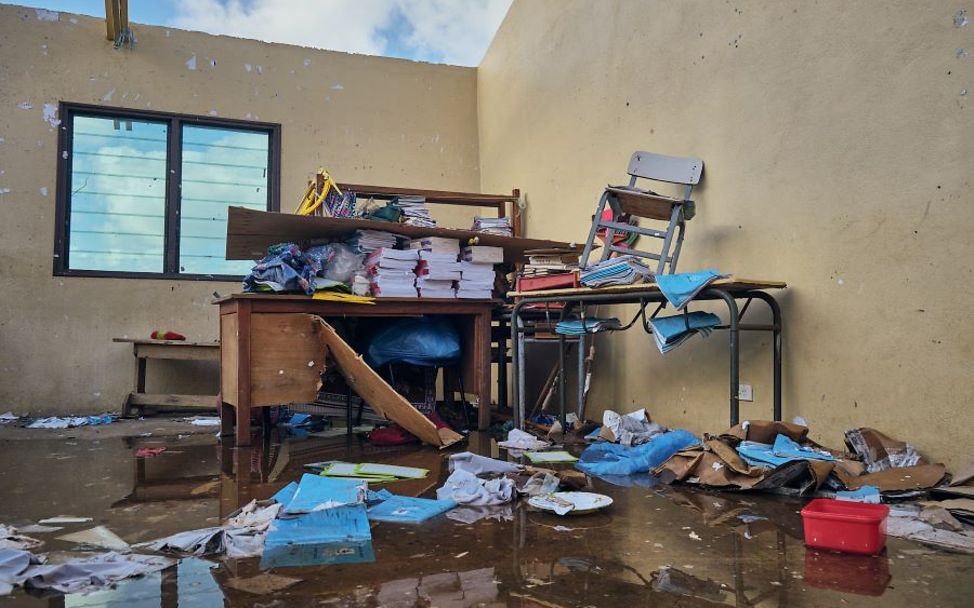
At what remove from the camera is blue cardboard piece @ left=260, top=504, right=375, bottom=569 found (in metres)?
1.68

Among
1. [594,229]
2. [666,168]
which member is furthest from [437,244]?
[666,168]

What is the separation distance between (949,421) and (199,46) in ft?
21.6

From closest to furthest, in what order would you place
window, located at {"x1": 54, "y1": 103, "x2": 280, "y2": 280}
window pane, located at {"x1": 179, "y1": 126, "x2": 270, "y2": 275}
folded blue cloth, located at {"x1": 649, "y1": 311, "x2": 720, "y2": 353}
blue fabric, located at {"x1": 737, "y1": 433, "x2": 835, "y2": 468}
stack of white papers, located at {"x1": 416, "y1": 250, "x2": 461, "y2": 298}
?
blue fabric, located at {"x1": 737, "y1": 433, "x2": 835, "y2": 468} → folded blue cloth, located at {"x1": 649, "y1": 311, "x2": 720, "y2": 353} → stack of white papers, located at {"x1": 416, "y1": 250, "x2": 461, "y2": 298} → window, located at {"x1": 54, "y1": 103, "x2": 280, "y2": 280} → window pane, located at {"x1": 179, "y1": 126, "x2": 270, "y2": 275}

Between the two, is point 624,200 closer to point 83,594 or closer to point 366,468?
point 366,468

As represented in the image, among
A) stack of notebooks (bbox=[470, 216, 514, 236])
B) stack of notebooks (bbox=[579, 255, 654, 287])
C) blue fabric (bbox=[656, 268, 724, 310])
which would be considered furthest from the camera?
stack of notebooks (bbox=[470, 216, 514, 236])

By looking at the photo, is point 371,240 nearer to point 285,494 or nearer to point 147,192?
point 285,494

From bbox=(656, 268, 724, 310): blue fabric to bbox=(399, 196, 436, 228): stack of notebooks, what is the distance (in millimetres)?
2048

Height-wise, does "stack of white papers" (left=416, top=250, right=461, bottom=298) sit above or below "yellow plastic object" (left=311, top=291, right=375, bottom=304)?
above

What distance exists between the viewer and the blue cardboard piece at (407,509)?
6.76 ft

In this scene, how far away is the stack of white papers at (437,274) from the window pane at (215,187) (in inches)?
112

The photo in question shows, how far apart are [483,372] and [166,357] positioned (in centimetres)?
300

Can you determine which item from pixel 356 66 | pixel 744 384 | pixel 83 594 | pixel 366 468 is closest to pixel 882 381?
pixel 744 384

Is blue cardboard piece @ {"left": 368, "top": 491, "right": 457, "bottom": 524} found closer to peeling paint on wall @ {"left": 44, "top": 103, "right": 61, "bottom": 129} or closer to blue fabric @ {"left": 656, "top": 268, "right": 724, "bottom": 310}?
blue fabric @ {"left": 656, "top": 268, "right": 724, "bottom": 310}

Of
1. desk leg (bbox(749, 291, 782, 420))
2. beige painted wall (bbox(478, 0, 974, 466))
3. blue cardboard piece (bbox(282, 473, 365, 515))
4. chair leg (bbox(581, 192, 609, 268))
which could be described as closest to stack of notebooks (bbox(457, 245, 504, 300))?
chair leg (bbox(581, 192, 609, 268))
